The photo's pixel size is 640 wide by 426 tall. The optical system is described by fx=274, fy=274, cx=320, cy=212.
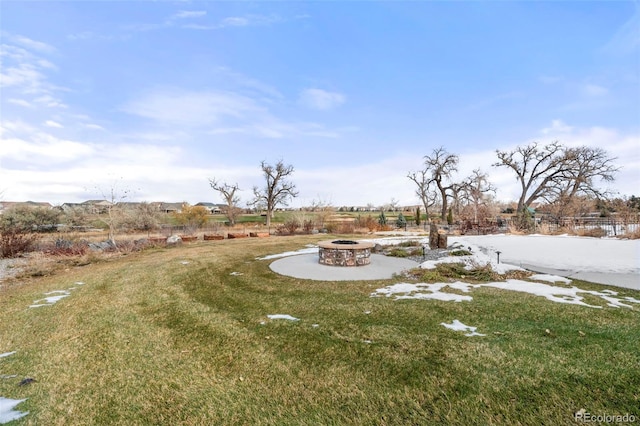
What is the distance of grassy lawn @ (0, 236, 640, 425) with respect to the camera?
2178 mm

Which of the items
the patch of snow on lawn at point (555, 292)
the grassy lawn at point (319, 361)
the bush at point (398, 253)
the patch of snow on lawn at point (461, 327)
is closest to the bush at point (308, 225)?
the bush at point (398, 253)

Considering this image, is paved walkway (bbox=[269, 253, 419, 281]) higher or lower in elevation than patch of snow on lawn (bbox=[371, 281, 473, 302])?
lower

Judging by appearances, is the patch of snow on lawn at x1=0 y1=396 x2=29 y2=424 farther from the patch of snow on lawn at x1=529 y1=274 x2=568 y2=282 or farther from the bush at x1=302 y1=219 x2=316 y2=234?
the bush at x1=302 y1=219 x2=316 y2=234

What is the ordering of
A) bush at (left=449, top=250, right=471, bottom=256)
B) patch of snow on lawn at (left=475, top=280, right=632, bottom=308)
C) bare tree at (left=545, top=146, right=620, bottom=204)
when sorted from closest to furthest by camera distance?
patch of snow on lawn at (left=475, top=280, right=632, bottom=308) → bush at (left=449, top=250, right=471, bottom=256) → bare tree at (left=545, top=146, right=620, bottom=204)

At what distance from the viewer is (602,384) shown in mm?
2355

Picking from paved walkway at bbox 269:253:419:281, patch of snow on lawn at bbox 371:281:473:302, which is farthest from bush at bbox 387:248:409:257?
patch of snow on lawn at bbox 371:281:473:302

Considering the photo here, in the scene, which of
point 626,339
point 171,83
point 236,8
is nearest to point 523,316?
point 626,339

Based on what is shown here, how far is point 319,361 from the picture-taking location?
9.53 feet

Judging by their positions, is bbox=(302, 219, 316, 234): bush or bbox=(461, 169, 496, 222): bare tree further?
bbox=(461, 169, 496, 222): bare tree

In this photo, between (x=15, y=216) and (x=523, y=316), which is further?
(x=15, y=216)

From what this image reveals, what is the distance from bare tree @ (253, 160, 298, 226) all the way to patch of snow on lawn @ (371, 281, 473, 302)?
1190 inches

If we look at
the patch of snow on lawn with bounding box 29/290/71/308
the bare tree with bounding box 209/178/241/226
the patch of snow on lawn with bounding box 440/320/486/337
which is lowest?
the patch of snow on lawn with bounding box 29/290/71/308

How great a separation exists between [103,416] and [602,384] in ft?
13.6

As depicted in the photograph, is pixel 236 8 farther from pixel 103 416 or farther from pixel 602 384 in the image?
pixel 602 384
